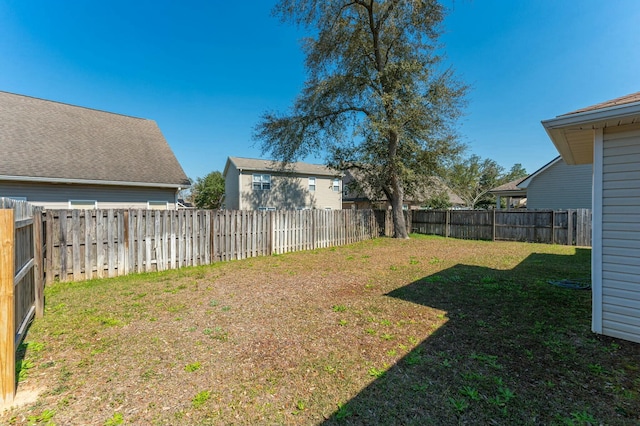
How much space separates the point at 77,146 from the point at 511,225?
70.2 feet

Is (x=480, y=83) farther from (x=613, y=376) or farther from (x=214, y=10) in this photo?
(x=613, y=376)

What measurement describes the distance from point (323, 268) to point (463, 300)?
3990mm

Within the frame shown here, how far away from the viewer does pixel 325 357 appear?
124 inches

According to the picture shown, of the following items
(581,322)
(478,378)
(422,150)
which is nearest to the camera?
(478,378)

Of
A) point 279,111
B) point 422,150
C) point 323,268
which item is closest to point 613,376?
point 323,268

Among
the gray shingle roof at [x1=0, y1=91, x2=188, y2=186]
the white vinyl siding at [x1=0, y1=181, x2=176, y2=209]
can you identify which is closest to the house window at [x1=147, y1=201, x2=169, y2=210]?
the white vinyl siding at [x1=0, y1=181, x2=176, y2=209]

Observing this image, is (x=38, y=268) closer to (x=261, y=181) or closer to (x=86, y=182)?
(x=86, y=182)

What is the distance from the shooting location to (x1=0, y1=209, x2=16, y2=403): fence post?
7.53 ft

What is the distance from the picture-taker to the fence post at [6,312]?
2.29 m

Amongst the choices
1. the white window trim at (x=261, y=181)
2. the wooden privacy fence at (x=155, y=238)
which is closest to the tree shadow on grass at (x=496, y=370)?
the wooden privacy fence at (x=155, y=238)

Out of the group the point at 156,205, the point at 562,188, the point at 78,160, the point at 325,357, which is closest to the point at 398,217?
the point at 562,188

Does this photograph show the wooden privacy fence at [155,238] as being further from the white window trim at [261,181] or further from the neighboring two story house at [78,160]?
the white window trim at [261,181]

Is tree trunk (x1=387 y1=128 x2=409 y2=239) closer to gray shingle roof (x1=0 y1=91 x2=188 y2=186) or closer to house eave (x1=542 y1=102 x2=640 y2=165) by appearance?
house eave (x1=542 y1=102 x2=640 y2=165)

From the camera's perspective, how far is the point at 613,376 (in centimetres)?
270
